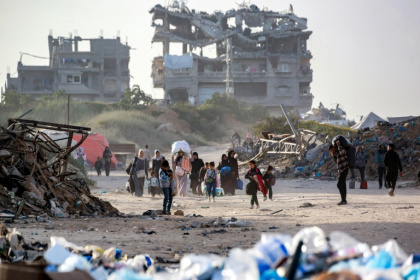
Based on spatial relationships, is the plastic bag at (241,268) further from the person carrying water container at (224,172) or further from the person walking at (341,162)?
the person carrying water container at (224,172)

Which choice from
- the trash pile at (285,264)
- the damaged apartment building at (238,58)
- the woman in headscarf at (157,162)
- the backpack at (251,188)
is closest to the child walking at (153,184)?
the woman in headscarf at (157,162)

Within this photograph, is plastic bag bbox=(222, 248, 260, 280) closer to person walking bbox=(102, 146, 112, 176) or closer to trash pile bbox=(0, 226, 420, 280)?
trash pile bbox=(0, 226, 420, 280)

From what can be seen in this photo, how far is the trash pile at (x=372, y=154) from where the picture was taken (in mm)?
32531

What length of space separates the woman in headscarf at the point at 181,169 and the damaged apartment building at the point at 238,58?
300 ft

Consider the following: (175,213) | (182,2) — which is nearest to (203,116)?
(182,2)

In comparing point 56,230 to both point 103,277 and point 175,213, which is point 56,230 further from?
point 103,277

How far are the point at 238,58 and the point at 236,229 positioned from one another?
11198 cm

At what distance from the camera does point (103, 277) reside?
14.3 ft

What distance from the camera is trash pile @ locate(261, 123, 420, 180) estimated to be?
32.5 m

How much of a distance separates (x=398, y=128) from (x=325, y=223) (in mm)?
23064

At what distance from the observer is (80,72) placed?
119062 millimetres

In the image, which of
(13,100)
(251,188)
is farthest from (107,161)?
(13,100)

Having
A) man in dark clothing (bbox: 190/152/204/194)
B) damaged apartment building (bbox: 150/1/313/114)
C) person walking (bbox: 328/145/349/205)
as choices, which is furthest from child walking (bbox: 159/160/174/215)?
damaged apartment building (bbox: 150/1/313/114)

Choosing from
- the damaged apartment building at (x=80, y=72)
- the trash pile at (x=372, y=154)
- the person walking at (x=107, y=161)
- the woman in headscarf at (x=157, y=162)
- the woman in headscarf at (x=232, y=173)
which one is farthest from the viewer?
the damaged apartment building at (x=80, y=72)
